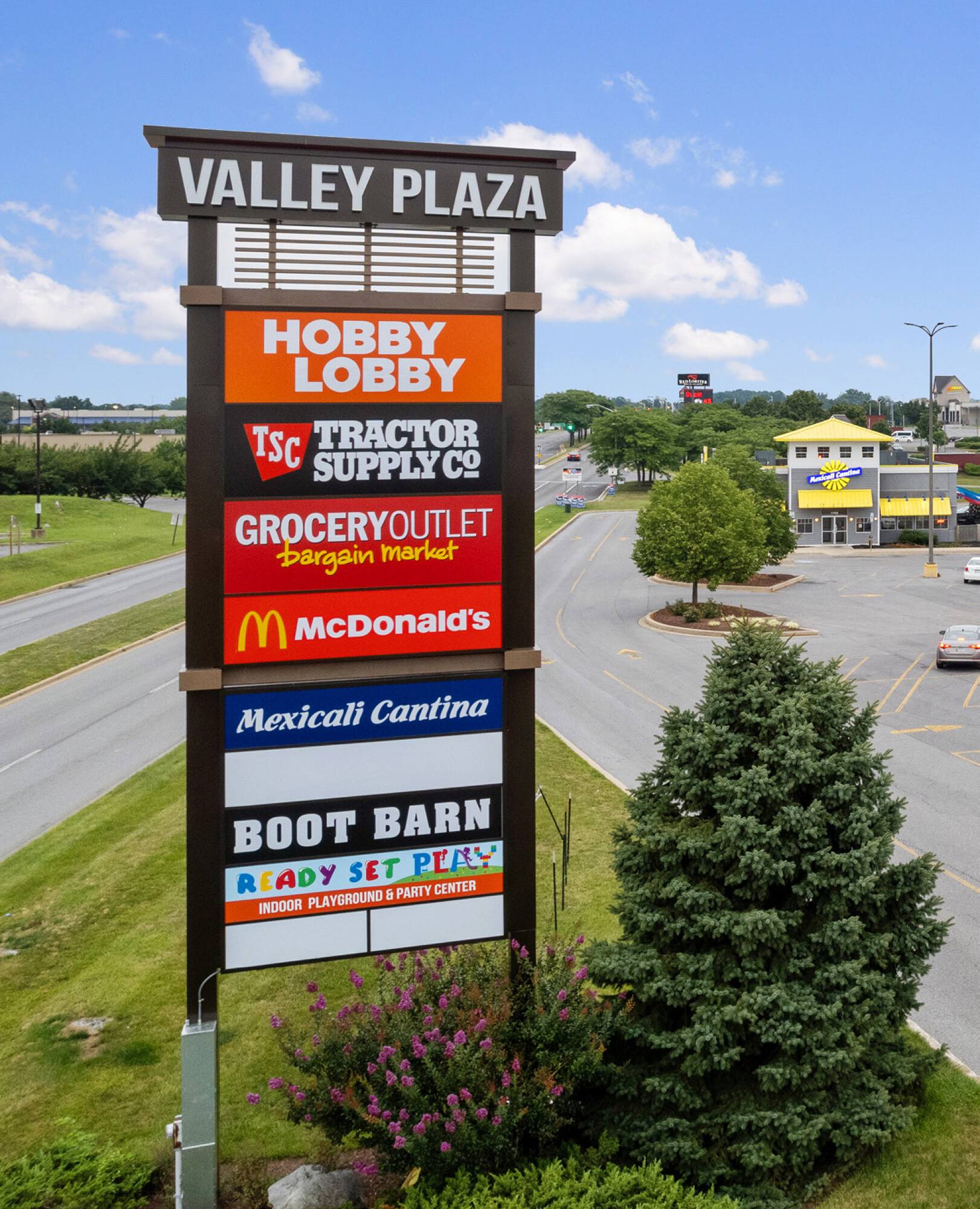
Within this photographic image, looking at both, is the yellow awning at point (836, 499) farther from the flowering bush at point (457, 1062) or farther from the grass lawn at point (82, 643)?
the flowering bush at point (457, 1062)

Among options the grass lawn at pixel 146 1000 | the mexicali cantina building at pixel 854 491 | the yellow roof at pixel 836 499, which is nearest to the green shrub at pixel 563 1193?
the grass lawn at pixel 146 1000

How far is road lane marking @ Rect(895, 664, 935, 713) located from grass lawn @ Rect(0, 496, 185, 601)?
121 ft

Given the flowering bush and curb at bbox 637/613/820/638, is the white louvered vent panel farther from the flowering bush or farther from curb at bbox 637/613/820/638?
curb at bbox 637/613/820/638

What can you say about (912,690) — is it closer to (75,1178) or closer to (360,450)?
(360,450)

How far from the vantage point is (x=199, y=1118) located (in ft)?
26.3

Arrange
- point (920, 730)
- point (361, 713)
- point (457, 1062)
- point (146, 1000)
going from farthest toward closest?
point (920, 730)
point (146, 1000)
point (361, 713)
point (457, 1062)

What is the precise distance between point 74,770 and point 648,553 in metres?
25.4

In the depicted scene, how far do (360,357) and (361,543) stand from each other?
63.5 inches

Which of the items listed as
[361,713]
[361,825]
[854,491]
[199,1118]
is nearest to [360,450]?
[361,713]

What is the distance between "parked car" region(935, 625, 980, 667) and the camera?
98.7ft

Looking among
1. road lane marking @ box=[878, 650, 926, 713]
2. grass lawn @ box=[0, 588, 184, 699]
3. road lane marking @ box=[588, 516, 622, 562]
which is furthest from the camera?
road lane marking @ box=[588, 516, 622, 562]

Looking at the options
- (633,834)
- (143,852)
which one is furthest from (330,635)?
(143,852)

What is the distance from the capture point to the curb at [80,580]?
1699 inches

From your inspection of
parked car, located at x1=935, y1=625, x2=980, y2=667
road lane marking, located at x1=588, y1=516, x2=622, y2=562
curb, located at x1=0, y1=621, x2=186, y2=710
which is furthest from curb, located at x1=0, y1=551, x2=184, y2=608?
parked car, located at x1=935, y1=625, x2=980, y2=667
